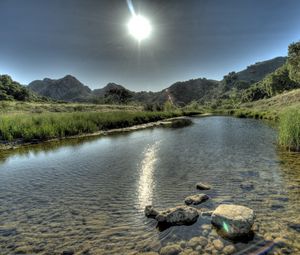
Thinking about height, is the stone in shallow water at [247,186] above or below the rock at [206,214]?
above

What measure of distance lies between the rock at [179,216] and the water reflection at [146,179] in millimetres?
1433

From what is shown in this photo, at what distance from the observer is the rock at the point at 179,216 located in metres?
7.45

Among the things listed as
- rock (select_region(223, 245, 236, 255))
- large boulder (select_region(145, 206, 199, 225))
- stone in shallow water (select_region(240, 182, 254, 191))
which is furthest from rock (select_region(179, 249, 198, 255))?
stone in shallow water (select_region(240, 182, 254, 191))

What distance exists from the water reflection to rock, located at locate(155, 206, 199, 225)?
1433 millimetres

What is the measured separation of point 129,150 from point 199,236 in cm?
1420

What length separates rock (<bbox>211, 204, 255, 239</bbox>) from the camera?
6.54 metres

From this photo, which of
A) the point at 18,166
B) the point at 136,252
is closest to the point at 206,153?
the point at 136,252

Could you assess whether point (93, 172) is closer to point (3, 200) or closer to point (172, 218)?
point (3, 200)

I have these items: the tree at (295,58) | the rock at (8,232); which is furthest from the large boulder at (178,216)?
the tree at (295,58)

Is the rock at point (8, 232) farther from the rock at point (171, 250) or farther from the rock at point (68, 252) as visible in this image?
the rock at point (171, 250)

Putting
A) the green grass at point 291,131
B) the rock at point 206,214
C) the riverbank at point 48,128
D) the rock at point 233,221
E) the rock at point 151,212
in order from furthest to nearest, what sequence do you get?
the riverbank at point 48,128
the green grass at point 291,131
the rock at point 151,212
the rock at point 206,214
the rock at point 233,221

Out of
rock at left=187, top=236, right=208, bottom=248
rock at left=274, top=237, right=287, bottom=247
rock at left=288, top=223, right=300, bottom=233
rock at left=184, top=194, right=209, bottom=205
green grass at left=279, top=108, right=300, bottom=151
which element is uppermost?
green grass at left=279, top=108, right=300, bottom=151

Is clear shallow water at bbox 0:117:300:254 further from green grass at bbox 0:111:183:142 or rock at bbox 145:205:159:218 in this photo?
green grass at bbox 0:111:183:142

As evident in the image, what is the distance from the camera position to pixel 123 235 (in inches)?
278
